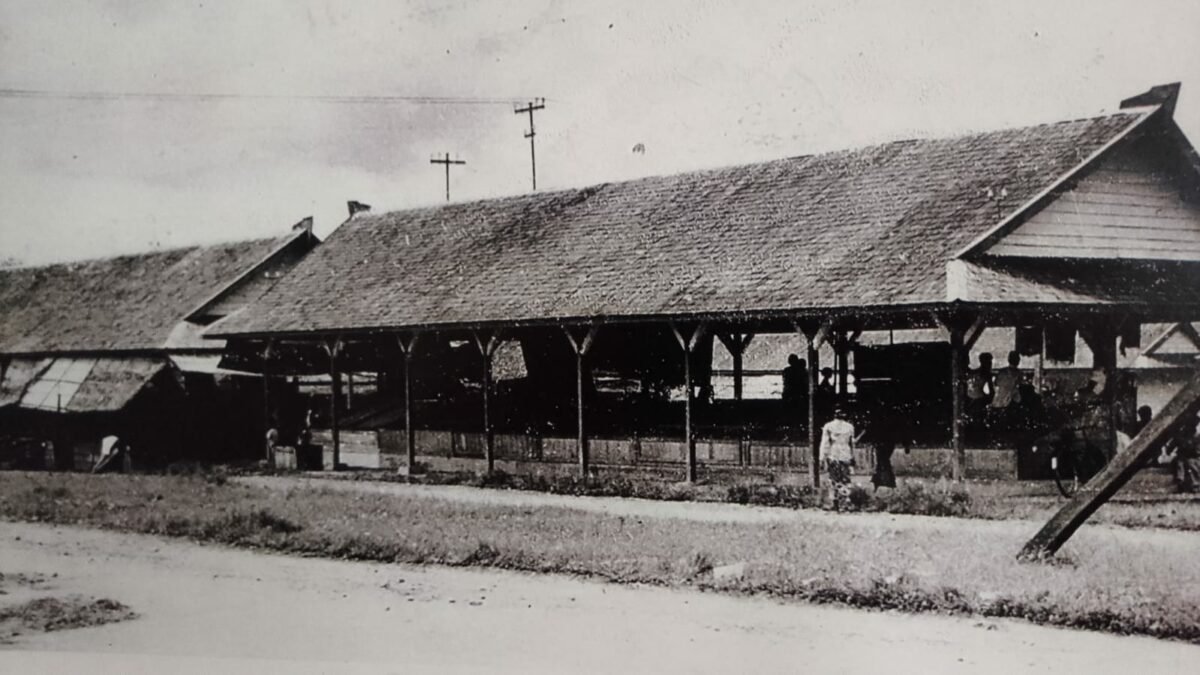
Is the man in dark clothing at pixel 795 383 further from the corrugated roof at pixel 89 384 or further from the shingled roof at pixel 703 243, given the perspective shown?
the corrugated roof at pixel 89 384

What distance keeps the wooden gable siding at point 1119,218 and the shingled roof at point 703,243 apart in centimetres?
37

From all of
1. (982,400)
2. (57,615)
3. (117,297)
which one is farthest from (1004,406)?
(117,297)

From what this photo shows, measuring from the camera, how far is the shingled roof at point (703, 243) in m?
12.0

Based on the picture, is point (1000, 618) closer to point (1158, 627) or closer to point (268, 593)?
point (1158, 627)

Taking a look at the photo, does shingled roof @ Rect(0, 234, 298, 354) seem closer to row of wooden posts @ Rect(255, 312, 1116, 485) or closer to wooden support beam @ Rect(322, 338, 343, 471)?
row of wooden posts @ Rect(255, 312, 1116, 485)

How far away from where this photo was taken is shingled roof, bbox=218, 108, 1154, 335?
11992 millimetres

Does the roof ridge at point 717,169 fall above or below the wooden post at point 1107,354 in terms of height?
above

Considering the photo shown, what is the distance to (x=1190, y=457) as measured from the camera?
10086 millimetres

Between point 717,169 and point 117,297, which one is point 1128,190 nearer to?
point 717,169

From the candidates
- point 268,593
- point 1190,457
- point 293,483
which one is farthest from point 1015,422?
point 293,483

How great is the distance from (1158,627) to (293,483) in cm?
1146

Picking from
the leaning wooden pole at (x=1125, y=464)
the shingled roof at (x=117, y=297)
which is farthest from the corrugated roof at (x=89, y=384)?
the leaning wooden pole at (x=1125, y=464)

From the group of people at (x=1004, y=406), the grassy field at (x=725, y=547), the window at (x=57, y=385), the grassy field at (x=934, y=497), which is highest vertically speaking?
the window at (x=57, y=385)

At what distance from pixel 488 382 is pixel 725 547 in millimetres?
6834
